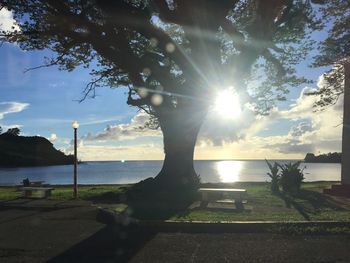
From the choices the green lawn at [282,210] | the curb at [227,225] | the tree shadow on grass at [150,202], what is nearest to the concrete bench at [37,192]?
the tree shadow on grass at [150,202]

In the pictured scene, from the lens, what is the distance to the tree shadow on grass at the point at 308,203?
14223 millimetres

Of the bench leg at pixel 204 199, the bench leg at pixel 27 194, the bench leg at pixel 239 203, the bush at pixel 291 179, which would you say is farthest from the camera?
the bush at pixel 291 179

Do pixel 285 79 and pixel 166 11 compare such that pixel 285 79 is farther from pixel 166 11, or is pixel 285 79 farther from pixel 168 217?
pixel 168 217

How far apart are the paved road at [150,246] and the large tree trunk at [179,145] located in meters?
11.3

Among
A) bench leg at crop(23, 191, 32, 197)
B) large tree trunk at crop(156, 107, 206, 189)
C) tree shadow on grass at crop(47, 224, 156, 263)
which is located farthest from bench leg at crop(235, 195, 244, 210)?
bench leg at crop(23, 191, 32, 197)

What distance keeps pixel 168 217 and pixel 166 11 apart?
29.1ft

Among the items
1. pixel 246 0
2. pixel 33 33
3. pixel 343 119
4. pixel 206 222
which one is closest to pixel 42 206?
pixel 206 222

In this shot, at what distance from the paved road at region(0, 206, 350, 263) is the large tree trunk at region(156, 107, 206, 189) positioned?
1126 cm

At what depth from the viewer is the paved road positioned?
8.40 meters

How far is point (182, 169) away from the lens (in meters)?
22.8

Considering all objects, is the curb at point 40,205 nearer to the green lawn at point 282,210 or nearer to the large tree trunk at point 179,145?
the green lawn at point 282,210

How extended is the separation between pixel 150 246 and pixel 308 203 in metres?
8.48

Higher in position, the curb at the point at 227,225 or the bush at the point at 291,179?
the bush at the point at 291,179

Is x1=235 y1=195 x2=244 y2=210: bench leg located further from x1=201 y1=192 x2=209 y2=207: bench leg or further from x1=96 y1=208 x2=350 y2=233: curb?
x1=96 y1=208 x2=350 y2=233: curb
